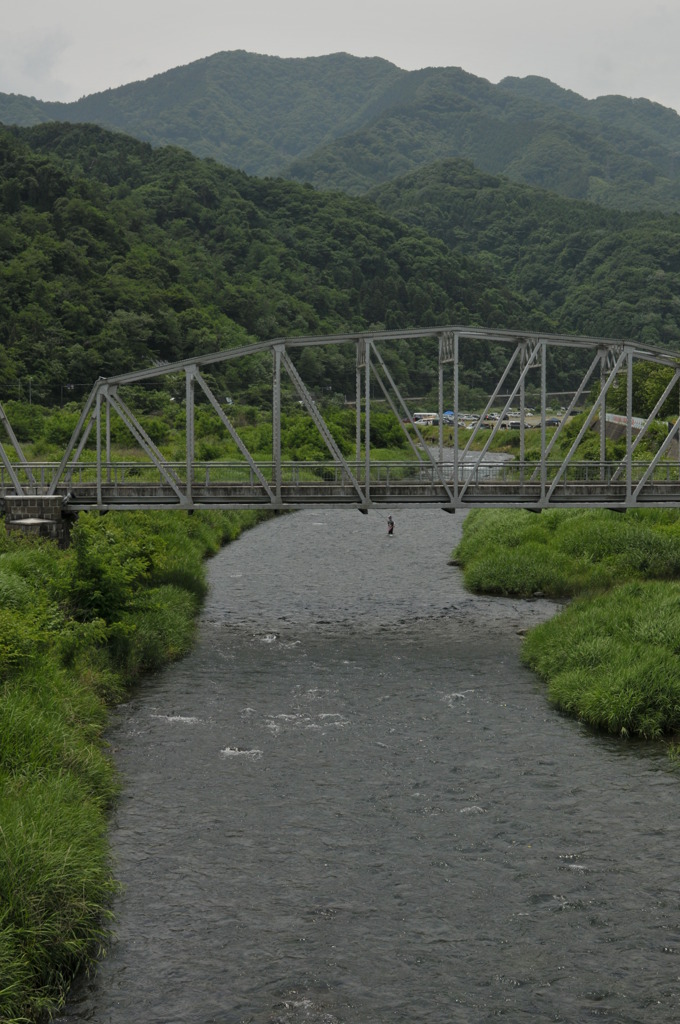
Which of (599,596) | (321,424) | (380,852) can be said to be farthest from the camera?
(321,424)

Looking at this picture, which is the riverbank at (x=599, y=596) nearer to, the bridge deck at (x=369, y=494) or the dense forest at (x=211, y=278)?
the bridge deck at (x=369, y=494)

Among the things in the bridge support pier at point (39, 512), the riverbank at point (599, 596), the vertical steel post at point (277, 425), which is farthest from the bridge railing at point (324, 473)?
the riverbank at point (599, 596)

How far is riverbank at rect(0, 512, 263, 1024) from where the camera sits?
667 inches

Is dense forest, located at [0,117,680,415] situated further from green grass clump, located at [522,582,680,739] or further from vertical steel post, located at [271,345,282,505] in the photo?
green grass clump, located at [522,582,680,739]

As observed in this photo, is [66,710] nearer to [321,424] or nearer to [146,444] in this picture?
[321,424]

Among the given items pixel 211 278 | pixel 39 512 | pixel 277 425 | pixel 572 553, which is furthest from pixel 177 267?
pixel 39 512

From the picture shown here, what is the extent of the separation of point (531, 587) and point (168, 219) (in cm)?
13848

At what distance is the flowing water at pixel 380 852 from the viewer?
55.4 ft

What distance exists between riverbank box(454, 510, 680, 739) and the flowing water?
1.09 m

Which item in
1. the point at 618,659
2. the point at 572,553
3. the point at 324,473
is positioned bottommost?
the point at 618,659

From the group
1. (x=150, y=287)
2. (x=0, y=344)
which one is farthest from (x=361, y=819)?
(x=150, y=287)

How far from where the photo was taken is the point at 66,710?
26266 mm

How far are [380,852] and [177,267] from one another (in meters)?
127

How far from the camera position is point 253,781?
25016 millimetres
